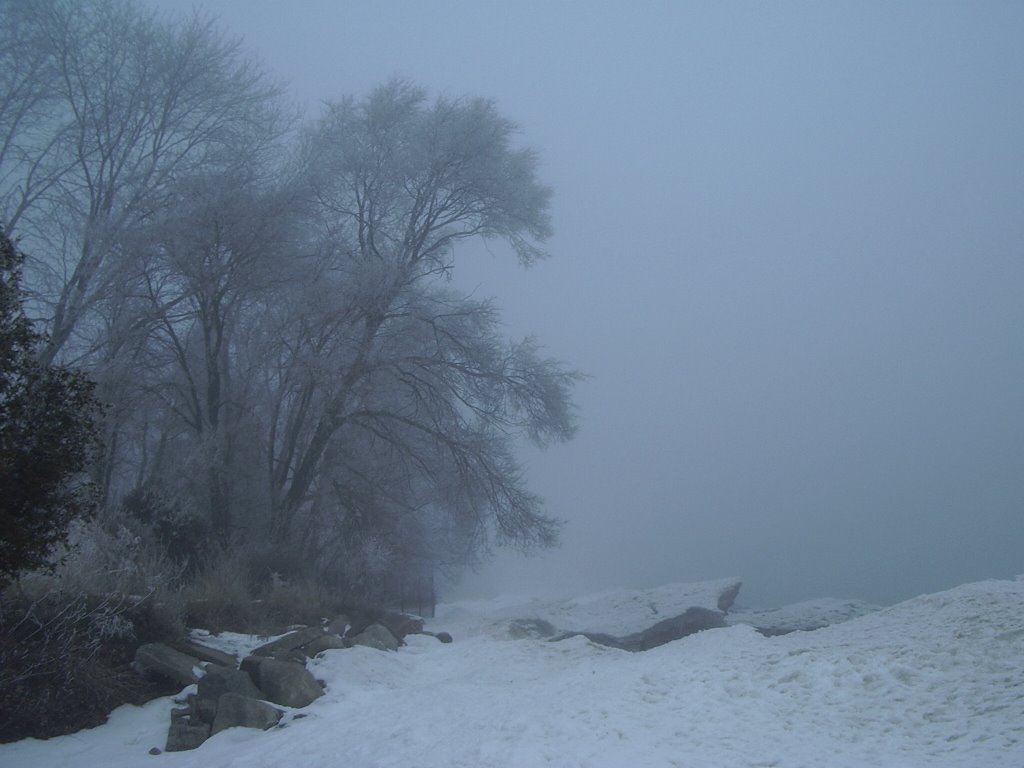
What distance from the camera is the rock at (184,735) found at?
7.61 meters

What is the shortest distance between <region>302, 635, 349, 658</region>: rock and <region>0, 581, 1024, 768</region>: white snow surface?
0.26 metres

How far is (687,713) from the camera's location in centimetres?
776

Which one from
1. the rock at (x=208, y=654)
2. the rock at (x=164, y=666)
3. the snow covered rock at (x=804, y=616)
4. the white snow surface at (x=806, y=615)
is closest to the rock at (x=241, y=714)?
the rock at (x=164, y=666)

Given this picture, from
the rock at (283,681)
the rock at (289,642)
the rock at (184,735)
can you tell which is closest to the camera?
the rock at (184,735)

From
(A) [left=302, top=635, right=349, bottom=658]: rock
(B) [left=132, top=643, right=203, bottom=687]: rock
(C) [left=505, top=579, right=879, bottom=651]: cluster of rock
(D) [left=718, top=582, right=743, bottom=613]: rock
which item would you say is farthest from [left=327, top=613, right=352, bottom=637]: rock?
(D) [left=718, top=582, right=743, bottom=613]: rock

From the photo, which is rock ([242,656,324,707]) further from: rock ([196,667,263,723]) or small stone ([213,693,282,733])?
small stone ([213,693,282,733])

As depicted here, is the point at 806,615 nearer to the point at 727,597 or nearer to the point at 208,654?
the point at 727,597

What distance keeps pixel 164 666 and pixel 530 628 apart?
25.4 ft

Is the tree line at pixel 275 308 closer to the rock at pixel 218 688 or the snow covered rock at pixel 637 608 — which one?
the snow covered rock at pixel 637 608

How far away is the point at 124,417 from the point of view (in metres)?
14.9

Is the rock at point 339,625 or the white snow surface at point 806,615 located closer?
the rock at point 339,625

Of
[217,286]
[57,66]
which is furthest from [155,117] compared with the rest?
[217,286]

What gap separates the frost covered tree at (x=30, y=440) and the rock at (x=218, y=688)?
3.07 m

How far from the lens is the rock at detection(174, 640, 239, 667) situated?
960 centimetres
